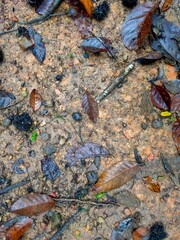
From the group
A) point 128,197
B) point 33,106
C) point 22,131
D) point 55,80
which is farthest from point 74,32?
point 128,197

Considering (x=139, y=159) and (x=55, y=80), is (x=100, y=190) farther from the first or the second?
(x=55, y=80)

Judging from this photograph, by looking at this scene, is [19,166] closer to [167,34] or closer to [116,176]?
[116,176]

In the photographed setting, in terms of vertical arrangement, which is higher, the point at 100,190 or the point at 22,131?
the point at 22,131

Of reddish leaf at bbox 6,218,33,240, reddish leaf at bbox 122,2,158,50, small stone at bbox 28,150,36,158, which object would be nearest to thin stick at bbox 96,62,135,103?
reddish leaf at bbox 122,2,158,50

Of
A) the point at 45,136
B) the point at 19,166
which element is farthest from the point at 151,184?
the point at 19,166

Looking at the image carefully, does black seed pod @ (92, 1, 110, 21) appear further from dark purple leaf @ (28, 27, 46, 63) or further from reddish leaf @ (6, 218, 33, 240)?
reddish leaf @ (6, 218, 33, 240)

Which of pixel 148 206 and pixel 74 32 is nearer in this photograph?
pixel 148 206

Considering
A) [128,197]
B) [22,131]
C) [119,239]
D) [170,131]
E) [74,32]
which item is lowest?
[119,239]
